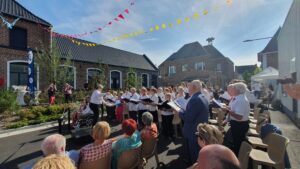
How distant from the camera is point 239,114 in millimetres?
4078

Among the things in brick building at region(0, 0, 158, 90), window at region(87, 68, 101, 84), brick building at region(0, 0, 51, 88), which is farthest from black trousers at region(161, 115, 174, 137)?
window at region(87, 68, 101, 84)

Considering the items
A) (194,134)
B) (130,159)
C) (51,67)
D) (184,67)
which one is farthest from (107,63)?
(130,159)

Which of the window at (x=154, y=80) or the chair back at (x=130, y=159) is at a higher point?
the window at (x=154, y=80)

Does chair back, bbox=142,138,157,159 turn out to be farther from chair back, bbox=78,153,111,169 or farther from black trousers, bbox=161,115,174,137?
black trousers, bbox=161,115,174,137

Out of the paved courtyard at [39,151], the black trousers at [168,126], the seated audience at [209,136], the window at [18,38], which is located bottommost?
the paved courtyard at [39,151]

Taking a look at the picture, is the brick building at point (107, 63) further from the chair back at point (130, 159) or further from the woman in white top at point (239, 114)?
the woman in white top at point (239, 114)

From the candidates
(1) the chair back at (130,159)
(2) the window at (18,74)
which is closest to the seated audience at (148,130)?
(1) the chair back at (130,159)

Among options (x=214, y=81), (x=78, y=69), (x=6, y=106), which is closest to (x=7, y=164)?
(x=6, y=106)

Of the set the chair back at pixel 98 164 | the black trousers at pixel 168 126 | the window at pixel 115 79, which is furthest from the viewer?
the window at pixel 115 79

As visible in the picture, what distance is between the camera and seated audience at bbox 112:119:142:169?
323 cm

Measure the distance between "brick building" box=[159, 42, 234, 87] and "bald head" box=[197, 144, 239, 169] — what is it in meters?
28.4

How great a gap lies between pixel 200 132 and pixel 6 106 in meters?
10.8

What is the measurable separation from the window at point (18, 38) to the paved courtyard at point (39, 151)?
10092 mm

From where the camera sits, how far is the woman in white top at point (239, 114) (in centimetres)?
409
